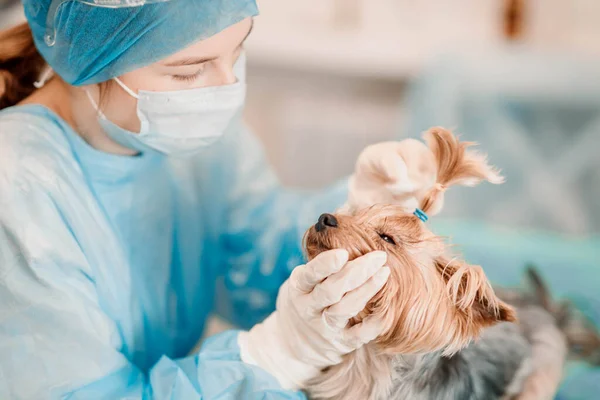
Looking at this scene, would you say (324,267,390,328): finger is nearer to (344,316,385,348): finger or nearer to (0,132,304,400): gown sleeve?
(344,316,385,348): finger

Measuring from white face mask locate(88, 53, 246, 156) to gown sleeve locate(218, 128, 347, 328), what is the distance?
1.17 feet

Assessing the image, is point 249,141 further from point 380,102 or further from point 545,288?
point 380,102

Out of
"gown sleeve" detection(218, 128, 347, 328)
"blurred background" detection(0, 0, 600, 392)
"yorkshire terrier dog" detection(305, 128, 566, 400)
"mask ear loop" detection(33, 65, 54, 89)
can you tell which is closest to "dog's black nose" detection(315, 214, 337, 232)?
"yorkshire terrier dog" detection(305, 128, 566, 400)

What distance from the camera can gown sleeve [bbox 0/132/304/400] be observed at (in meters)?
0.93

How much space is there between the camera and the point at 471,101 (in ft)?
7.18

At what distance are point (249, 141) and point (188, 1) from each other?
0.63 metres

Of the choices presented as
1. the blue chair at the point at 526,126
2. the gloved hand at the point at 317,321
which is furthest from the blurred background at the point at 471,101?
the gloved hand at the point at 317,321

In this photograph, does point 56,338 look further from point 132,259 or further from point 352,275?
point 352,275

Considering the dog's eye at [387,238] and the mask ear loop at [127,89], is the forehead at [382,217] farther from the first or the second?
the mask ear loop at [127,89]

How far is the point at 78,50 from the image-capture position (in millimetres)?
1004

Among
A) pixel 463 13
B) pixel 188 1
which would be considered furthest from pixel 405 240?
pixel 463 13

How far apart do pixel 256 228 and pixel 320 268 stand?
68 centimetres

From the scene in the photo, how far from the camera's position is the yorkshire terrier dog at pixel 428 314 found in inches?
33.9

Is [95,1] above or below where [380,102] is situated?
above
